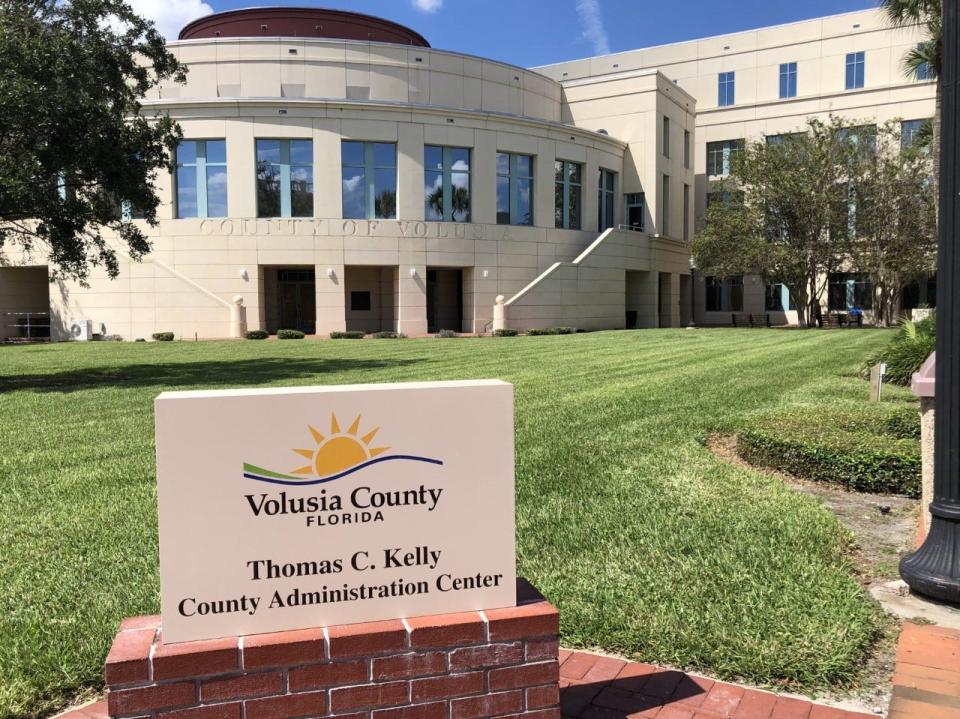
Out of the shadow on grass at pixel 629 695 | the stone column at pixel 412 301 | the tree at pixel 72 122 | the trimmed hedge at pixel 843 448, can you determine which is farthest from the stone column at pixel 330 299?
the shadow on grass at pixel 629 695

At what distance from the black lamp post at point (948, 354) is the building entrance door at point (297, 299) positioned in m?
37.6

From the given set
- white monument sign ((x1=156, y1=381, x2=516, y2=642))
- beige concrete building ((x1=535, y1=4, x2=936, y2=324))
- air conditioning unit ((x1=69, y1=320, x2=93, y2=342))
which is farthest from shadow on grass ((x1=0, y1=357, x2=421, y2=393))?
beige concrete building ((x1=535, y1=4, x2=936, y2=324))

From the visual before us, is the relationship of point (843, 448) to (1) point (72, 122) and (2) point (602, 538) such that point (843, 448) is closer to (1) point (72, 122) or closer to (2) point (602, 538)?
(2) point (602, 538)

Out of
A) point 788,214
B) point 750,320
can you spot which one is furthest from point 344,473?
point 750,320

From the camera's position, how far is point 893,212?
37.8 m

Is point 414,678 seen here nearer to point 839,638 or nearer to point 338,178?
point 839,638

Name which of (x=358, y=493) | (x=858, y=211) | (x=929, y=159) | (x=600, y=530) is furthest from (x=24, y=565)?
(x=929, y=159)

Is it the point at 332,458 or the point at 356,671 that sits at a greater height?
the point at 332,458

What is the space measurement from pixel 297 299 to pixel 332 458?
39.1 metres

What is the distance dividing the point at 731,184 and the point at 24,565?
136ft

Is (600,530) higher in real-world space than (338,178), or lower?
lower

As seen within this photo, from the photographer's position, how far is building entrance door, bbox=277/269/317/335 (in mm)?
40500

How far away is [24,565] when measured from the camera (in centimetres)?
518

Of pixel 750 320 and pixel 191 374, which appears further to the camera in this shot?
pixel 750 320
